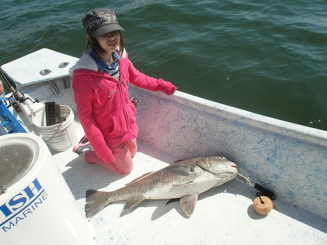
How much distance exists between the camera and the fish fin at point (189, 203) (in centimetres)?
276

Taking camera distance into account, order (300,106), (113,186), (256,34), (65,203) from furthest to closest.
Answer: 1. (256,34)
2. (300,106)
3. (113,186)
4. (65,203)

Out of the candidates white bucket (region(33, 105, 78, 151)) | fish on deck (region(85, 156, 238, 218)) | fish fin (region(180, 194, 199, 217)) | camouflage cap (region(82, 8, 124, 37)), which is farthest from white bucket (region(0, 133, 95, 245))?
white bucket (region(33, 105, 78, 151))

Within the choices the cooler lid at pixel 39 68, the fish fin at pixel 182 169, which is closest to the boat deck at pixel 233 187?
the fish fin at pixel 182 169

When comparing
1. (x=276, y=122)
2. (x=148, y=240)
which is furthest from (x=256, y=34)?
(x=148, y=240)

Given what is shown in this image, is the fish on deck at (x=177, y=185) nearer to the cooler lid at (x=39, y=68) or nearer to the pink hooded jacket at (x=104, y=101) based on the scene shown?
the pink hooded jacket at (x=104, y=101)

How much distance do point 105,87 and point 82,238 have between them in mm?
1473

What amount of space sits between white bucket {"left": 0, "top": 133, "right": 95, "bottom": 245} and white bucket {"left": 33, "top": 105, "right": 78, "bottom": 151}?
1.68 metres

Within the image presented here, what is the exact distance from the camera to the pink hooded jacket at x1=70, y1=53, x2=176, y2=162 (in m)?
2.43

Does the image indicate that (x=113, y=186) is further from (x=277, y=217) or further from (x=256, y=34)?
(x=256, y=34)

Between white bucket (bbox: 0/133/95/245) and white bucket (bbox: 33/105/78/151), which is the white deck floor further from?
white bucket (bbox: 33/105/78/151)

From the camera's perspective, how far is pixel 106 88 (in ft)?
8.46

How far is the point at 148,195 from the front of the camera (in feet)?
9.56

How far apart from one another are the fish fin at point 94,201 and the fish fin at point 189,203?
910 millimetres

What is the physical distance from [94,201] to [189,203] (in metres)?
1.13
